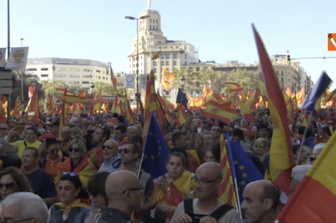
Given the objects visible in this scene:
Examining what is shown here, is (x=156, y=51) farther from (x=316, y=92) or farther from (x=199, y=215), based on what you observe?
(x=199, y=215)

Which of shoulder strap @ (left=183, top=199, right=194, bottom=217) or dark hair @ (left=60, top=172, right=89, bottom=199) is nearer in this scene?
shoulder strap @ (left=183, top=199, right=194, bottom=217)

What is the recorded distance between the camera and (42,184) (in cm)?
561

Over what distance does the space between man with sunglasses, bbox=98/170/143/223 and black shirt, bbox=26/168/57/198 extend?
2.42 metres

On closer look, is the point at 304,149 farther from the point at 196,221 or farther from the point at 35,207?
the point at 35,207

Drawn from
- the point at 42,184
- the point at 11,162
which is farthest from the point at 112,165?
the point at 11,162

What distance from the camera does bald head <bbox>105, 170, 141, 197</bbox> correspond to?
323 centimetres

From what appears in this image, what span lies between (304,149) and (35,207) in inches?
170

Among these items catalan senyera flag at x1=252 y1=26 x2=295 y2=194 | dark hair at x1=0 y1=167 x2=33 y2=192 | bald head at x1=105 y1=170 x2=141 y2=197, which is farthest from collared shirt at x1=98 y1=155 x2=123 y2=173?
bald head at x1=105 y1=170 x2=141 y2=197

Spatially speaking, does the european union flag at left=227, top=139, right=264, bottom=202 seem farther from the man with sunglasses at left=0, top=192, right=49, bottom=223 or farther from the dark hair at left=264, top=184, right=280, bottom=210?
the man with sunglasses at left=0, top=192, right=49, bottom=223

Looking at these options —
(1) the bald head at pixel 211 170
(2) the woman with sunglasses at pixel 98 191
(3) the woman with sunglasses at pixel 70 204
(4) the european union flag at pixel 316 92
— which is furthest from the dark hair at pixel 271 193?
(4) the european union flag at pixel 316 92

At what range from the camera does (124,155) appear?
565 cm

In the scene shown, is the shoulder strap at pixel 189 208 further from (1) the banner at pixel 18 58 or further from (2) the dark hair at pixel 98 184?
(1) the banner at pixel 18 58

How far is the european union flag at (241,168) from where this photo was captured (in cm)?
538

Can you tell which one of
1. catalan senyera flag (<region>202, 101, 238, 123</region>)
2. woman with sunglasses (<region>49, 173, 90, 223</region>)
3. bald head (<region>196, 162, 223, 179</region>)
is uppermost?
catalan senyera flag (<region>202, 101, 238, 123</region>)
